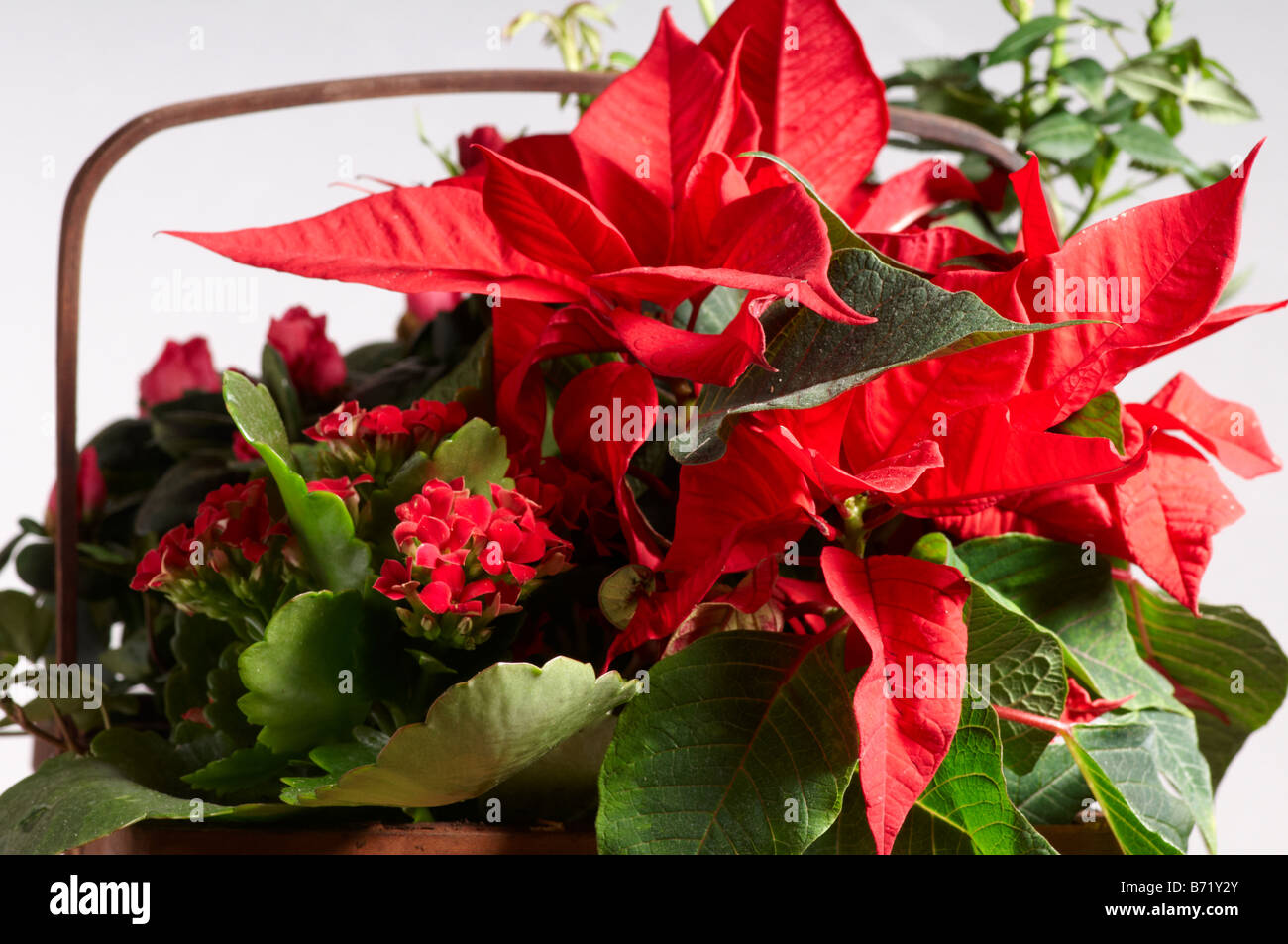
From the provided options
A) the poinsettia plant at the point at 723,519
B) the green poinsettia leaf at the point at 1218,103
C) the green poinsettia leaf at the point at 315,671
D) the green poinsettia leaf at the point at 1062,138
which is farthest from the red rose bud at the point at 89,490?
the green poinsettia leaf at the point at 1218,103

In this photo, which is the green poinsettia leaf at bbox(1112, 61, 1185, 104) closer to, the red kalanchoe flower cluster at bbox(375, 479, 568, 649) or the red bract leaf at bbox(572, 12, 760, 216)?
the red bract leaf at bbox(572, 12, 760, 216)

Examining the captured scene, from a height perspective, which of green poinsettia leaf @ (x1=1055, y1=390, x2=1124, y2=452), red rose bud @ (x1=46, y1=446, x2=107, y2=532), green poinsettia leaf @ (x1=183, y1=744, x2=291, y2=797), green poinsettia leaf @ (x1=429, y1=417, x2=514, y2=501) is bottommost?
green poinsettia leaf @ (x1=183, y1=744, x2=291, y2=797)

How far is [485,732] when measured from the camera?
28 cm

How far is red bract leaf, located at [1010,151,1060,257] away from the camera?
320 millimetres

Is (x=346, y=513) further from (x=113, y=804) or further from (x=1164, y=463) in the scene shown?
(x=1164, y=463)

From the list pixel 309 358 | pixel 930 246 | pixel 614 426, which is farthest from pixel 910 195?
pixel 309 358

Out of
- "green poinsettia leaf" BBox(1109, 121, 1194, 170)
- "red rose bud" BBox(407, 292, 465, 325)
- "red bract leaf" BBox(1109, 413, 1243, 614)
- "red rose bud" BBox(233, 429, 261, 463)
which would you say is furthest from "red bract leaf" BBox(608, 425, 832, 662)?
"green poinsettia leaf" BBox(1109, 121, 1194, 170)

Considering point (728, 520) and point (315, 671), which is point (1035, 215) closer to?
point (728, 520)

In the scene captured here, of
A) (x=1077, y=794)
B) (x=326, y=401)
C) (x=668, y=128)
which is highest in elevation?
(x=668, y=128)

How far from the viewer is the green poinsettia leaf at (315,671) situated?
31 centimetres

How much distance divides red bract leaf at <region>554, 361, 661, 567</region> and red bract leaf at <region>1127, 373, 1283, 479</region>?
195 millimetres

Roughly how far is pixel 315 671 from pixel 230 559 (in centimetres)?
5

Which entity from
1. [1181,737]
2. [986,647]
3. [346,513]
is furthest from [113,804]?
[1181,737]

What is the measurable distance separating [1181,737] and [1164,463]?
0.34ft
